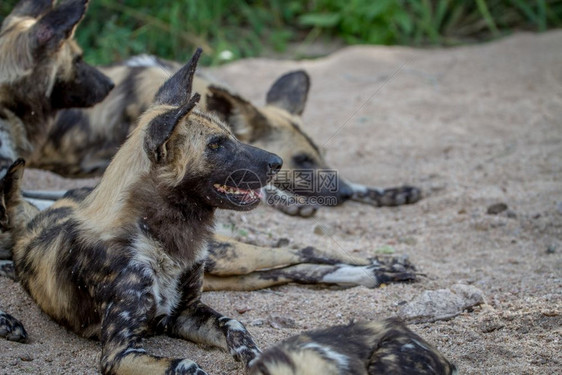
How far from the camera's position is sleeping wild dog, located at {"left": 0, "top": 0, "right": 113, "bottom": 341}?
149 inches

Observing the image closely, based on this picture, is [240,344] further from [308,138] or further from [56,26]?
[308,138]

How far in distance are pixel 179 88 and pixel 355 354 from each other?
1.23m

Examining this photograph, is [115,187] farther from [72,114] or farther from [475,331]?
[72,114]

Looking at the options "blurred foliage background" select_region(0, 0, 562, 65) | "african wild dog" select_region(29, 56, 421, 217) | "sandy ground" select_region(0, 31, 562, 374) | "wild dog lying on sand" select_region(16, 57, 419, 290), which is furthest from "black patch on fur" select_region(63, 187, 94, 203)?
"blurred foliage background" select_region(0, 0, 562, 65)

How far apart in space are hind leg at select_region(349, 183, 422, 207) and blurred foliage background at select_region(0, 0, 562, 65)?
2558mm

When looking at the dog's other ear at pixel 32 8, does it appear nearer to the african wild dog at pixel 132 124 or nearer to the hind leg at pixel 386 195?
the african wild dog at pixel 132 124

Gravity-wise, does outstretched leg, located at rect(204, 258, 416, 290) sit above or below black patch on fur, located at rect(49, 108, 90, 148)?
above

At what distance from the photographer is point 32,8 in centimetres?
416

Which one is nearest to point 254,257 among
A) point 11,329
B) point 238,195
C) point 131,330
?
point 238,195

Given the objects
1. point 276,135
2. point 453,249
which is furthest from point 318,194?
point 453,249

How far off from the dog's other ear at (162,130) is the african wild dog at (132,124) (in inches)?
66.2

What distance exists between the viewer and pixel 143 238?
8.35 feet

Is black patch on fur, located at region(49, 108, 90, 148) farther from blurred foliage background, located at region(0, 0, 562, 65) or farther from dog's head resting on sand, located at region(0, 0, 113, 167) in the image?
blurred foliage background, located at region(0, 0, 562, 65)

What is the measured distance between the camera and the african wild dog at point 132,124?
14.0ft
